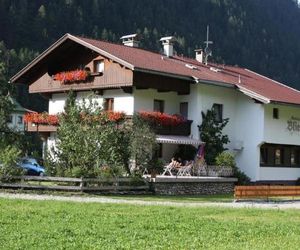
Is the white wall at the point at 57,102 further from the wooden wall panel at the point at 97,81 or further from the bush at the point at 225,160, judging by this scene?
the bush at the point at 225,160

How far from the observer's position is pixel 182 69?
34719 millimetres

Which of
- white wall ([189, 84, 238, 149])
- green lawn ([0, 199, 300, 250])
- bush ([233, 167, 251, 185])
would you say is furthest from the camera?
white wall ([189, 84, 238, 149])

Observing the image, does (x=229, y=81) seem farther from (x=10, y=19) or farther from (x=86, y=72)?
(x=10, y=19)

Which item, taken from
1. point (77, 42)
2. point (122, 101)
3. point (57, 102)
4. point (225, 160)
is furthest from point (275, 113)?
point (57, 102)

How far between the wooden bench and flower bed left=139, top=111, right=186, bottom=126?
7673mm

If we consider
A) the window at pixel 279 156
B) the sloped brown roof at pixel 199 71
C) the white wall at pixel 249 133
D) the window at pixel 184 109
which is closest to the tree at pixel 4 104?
the sloped brown roof at pixel 199 71

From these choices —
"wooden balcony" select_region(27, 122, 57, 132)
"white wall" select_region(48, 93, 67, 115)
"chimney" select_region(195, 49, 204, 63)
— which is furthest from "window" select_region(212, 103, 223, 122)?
"wooden balcony" select_region(27, 122, 57, 132)

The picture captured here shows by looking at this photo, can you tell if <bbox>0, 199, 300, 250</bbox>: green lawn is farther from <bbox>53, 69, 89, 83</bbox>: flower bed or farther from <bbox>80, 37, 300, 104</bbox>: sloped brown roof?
<bbox>53, 69, 89, 83</bbox>: flower bed

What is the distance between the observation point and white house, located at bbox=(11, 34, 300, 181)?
107 ft

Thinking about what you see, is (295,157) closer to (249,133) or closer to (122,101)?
(249,133)

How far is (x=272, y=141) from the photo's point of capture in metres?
36.2

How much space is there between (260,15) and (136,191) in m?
132

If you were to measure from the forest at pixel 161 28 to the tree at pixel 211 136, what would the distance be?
47.8m

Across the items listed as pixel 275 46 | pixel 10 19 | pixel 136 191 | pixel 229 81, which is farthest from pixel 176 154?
pixel 275 46
